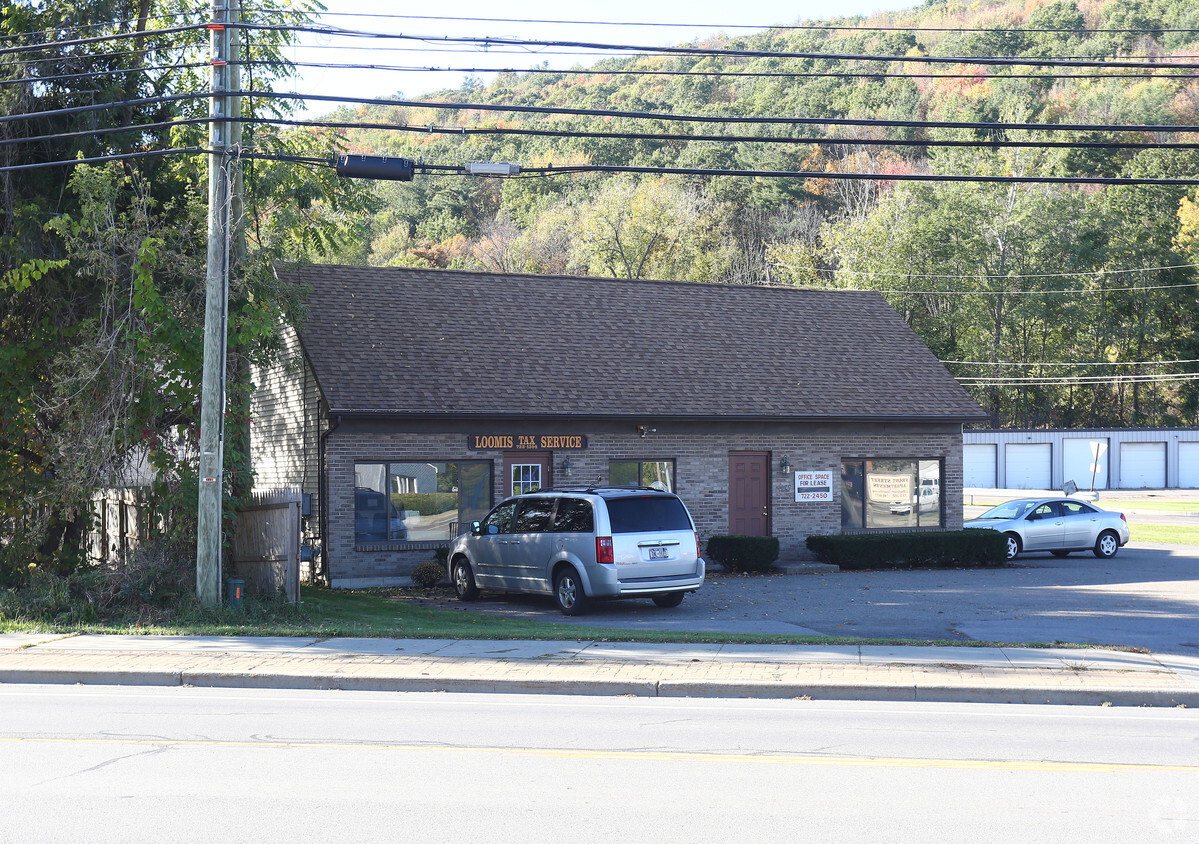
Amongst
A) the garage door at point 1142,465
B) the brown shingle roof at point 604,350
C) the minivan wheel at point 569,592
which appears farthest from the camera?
the garage door at point 1142,465

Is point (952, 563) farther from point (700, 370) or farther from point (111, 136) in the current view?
point (111, 136)

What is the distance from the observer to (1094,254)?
224ft

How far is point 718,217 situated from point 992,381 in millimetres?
20121

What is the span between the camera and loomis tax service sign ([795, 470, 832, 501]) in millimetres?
26859

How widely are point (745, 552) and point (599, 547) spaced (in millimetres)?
7886

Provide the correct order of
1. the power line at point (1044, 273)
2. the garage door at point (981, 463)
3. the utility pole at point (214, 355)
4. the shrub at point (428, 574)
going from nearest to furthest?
1. the utility pole at point (214, 355)
2. the shrub at point (428, 574)
3. the garage door at point (981, 463)
4. the power line at point (1044, 273)

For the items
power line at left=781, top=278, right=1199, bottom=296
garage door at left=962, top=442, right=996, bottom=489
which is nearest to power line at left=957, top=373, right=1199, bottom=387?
power line at left=781, top=278, right=1199, bottom=296

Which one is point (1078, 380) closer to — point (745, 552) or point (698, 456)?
point (698, 456)

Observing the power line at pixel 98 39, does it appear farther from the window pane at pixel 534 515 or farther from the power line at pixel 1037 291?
the power line at pixel 1037 291

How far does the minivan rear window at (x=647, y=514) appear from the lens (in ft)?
56.3

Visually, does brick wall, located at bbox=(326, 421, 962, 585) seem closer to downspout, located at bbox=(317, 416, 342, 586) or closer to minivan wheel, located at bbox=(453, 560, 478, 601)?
downspout, located at bbox=(317, 416, 342, 586)

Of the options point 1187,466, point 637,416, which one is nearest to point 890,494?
point 637,416

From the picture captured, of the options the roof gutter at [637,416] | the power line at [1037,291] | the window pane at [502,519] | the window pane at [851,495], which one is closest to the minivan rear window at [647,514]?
the window pane at [502,519]

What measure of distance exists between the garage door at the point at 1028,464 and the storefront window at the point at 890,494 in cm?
3502
